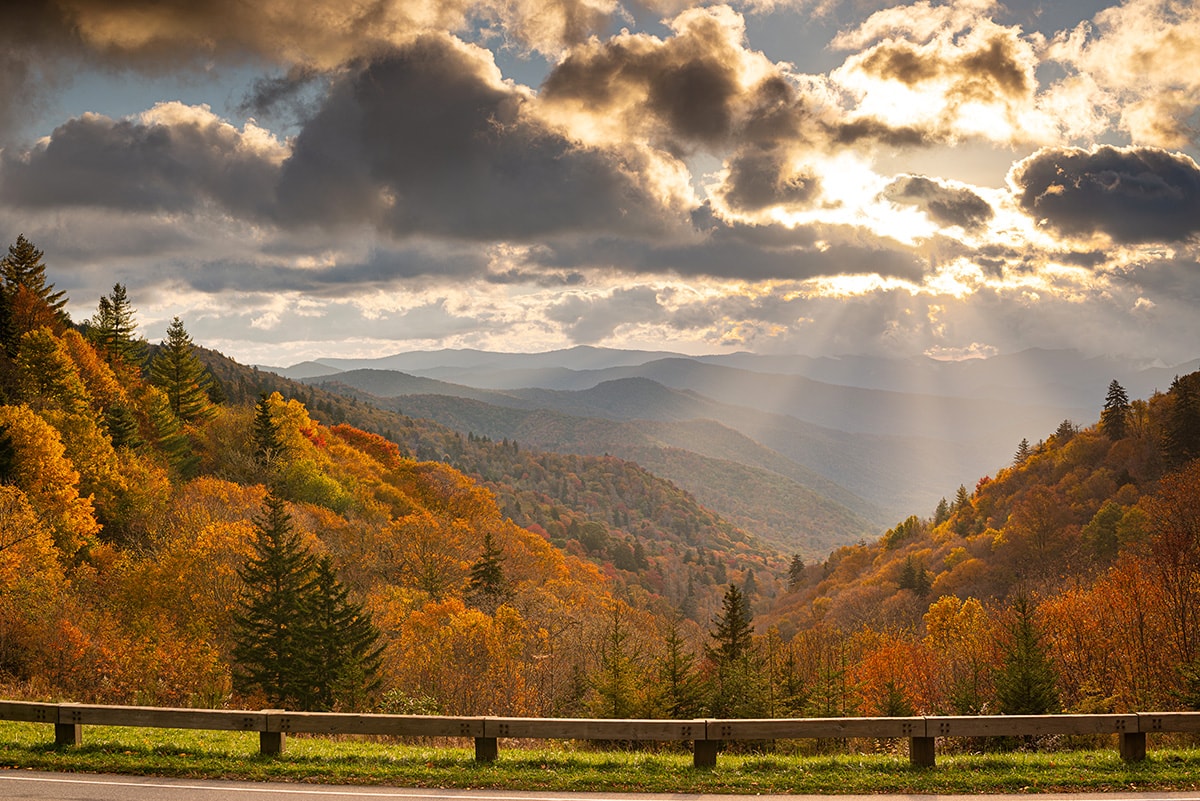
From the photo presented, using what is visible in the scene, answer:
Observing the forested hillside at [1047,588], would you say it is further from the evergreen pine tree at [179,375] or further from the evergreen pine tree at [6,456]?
the evergreen pine tree at [179,375]

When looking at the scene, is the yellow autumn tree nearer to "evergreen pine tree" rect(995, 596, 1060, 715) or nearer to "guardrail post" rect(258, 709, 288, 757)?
"guardrail post" rect(258, 709, 288, 757)

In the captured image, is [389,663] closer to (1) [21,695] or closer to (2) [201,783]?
(1) [21,695]

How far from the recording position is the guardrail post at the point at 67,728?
51.1 feet

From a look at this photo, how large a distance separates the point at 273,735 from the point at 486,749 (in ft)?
13.4

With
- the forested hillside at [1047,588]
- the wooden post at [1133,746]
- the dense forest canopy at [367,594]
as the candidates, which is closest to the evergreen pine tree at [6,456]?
the dense forest canopy at [367,594]

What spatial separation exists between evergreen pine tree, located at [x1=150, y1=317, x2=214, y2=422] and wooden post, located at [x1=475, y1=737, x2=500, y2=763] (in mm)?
76324

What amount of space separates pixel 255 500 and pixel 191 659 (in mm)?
26327

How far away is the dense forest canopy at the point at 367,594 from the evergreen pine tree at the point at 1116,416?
1098cm

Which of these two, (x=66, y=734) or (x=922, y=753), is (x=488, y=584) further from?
(x=922, y=753)

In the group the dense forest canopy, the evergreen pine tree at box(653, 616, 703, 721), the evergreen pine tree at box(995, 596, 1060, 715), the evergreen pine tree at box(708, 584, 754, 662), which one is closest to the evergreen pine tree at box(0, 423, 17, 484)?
the dense forest canopy

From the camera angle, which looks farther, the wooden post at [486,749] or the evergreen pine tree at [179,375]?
the evergreen pine tree at [179,375]

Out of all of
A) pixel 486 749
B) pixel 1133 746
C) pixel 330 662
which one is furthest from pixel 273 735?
pixel 330 662

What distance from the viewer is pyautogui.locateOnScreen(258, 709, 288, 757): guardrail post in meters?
15.3

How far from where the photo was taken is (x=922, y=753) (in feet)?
48.5
